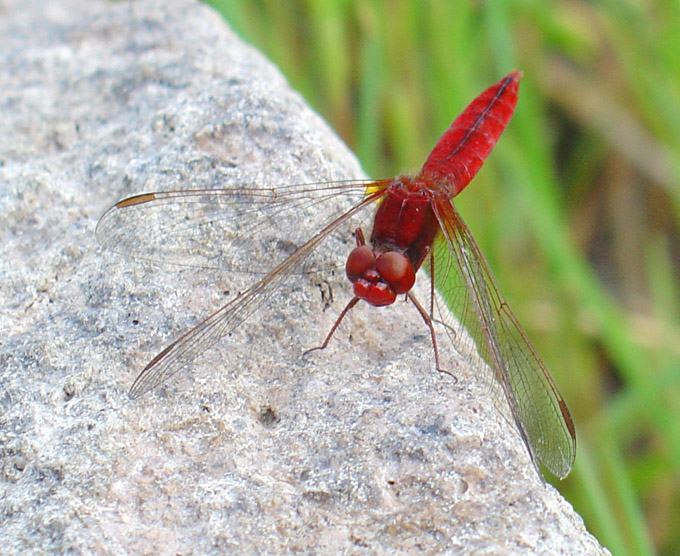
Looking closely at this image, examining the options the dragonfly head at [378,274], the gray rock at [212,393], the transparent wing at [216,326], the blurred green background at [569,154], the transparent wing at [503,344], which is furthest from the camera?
the blurred green background at [569,154]

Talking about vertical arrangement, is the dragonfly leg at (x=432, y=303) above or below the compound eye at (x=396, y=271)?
below

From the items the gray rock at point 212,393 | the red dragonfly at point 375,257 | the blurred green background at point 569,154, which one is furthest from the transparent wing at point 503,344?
the blurred green background at point 569,154

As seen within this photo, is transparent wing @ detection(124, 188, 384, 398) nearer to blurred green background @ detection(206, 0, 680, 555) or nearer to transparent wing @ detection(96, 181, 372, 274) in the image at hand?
transparent wing @ detection(96, 181, 372, 274)

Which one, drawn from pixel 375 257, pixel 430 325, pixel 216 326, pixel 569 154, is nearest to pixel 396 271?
pixel 375 257

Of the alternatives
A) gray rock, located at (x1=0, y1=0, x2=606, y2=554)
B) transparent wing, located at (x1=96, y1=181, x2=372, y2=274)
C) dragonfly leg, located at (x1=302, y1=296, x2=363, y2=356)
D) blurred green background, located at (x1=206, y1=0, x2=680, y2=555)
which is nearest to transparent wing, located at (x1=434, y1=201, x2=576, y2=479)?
gray rock, located at (x1=0, y1=0, x2=606, y2=554)

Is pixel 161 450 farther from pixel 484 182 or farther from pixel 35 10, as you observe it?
pixel 484 182

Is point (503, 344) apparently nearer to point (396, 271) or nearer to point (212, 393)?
point (396, 271)

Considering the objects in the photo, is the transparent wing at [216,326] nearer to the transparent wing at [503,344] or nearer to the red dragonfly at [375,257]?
the red dragonfly at [375,257]
